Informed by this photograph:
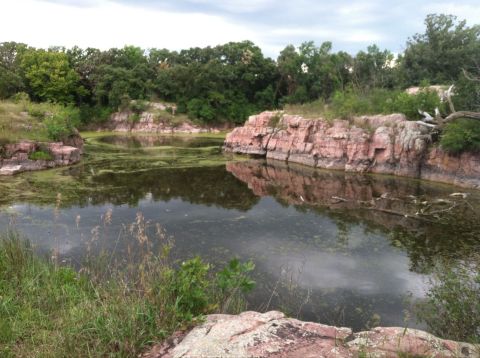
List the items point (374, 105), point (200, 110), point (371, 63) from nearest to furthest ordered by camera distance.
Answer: point (374, 105)
point (371, 63)
point (200, 110)

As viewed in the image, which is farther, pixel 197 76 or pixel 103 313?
pixel 197 76

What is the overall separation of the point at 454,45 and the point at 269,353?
35033mm

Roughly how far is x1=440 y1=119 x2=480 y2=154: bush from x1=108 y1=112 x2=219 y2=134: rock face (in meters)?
32.0

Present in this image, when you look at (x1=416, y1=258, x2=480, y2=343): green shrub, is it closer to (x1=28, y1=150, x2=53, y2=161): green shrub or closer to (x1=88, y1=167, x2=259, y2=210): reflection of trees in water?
(x1=88, y1=167, x2=259, y2=210): reflection of trees in water

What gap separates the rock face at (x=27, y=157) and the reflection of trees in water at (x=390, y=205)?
335 inches

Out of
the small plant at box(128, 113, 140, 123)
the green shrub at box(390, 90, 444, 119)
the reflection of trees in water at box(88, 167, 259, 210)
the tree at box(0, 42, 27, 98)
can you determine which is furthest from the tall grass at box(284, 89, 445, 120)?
the tree at box(0, 42, 27, 98)

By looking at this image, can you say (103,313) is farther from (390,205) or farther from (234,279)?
(390,205)

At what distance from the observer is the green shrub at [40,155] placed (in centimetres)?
1839

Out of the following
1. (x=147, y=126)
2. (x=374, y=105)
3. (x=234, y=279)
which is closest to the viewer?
(x=234, y=279)

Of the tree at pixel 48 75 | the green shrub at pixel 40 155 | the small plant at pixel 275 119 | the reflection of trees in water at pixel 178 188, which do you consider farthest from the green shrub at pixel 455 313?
the tree at pixel 48 75

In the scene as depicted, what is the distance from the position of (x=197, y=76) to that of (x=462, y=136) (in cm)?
3586

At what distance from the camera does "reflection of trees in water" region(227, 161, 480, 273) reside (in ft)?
32.8

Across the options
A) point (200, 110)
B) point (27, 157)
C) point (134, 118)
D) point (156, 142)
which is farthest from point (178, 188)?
point (200, 110)

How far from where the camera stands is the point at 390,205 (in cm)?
1389
